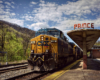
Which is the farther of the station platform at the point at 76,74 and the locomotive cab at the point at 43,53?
the locomotive cab at the point at 43,53

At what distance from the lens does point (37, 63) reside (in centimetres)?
1005

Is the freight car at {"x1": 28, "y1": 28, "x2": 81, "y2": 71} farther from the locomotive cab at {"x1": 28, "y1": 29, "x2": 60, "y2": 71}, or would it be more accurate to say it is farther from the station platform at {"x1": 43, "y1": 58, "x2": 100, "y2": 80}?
the station platform at {"x1": 43, "y1": 58, "x2": 100, "y2": 80}

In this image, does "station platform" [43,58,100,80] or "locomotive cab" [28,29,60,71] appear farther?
"locomotive cab" [28,29,60,71]

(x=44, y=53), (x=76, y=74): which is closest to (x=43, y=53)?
(x=44, y=53)

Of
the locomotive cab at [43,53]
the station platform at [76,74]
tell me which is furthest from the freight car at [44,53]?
the station platform at [76,74]

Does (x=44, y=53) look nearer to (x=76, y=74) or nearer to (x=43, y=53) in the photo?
(x=43, y=53)

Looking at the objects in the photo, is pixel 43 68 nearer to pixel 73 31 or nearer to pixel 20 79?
pixel 20 79

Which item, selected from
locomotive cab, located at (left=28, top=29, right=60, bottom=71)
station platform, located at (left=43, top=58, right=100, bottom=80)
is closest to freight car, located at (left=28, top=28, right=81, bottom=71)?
locomotive cab, located at (left=28, top=29, right=60, bottom=71)

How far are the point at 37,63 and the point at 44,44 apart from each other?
2056 millimetres

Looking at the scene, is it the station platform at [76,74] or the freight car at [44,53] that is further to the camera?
the freight car at [44,53]

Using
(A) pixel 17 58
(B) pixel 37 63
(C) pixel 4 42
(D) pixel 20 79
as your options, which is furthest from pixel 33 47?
(C) pixel 4 42

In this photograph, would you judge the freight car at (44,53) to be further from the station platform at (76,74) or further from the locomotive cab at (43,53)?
the station platform at (76,74)

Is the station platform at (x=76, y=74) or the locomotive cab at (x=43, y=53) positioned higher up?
the locomotive cab at (x=43, y=53)

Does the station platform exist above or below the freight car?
below
